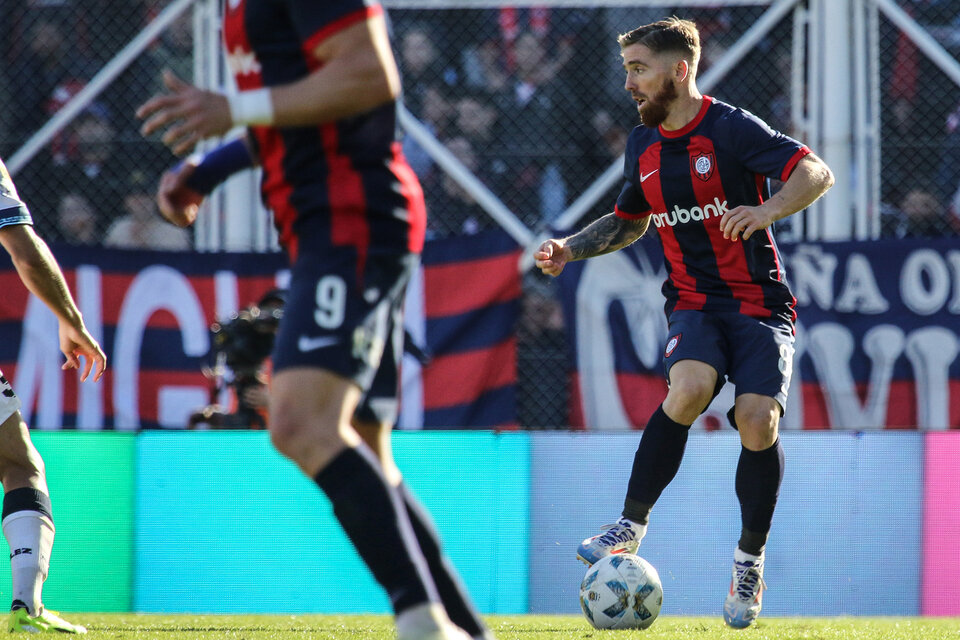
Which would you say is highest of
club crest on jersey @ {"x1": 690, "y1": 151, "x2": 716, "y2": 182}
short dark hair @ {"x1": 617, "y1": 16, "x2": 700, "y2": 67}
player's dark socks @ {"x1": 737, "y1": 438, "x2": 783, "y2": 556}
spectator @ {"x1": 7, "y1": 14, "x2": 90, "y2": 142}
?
spectator @ {"x1": 7, "y1": 14, "x2": 90, "y2": 142}

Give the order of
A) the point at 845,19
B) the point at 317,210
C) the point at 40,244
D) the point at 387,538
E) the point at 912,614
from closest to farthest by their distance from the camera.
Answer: the point at 387,538
the point at 317,210
the point at 40,244
the point at 912,614
the point at 845,19

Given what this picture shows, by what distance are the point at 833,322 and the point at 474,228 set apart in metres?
2.90

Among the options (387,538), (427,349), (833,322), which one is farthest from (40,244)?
(833,322)

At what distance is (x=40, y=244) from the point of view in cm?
394

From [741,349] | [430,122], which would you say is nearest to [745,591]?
[741,349]

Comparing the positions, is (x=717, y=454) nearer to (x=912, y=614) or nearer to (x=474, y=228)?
(x=912, y=614)

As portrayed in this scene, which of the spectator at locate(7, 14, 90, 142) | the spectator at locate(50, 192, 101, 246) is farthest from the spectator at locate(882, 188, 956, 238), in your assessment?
the spectator at locate(7, 14, 90, 142)

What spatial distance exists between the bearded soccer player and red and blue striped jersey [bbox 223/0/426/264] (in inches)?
64.5

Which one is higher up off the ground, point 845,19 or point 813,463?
point 845,19

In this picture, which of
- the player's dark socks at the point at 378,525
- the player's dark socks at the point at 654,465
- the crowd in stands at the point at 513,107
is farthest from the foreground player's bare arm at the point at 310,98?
the crowd in stands at the point at 513,107

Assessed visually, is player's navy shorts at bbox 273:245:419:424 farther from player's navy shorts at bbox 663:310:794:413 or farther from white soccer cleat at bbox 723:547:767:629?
white soccer cleat at bbox 723:547:767:629

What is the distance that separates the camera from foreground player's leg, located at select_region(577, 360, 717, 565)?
4.32 m

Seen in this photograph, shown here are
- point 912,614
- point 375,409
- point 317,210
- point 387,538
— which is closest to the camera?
point 387,538

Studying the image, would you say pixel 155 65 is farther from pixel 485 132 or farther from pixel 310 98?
pixel 310 98
